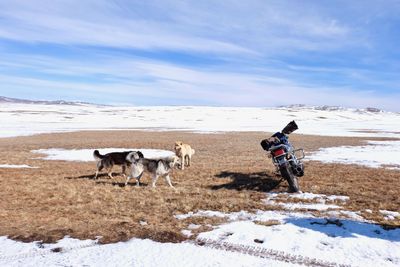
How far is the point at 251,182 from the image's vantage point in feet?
49.4

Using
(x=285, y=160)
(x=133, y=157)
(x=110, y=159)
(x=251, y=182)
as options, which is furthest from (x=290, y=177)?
(x=110, y=159)

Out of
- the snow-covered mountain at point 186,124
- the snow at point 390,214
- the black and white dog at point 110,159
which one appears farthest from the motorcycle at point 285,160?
the snow-covered mountain at point 186,124

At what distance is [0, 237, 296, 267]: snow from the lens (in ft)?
24.6

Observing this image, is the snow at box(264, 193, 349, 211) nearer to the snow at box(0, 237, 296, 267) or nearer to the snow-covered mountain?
the snow at box(0, 237, 296, 267)

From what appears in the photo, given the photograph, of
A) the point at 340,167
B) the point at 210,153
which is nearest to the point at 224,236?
the point at 340,167

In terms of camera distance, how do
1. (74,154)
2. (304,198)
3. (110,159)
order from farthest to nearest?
(74,154)
(110,159)
(304,198)

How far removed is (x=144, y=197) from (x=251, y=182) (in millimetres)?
4464

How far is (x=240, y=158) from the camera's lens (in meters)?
24.1

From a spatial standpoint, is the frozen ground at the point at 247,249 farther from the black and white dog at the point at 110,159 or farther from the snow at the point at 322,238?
the black and white dog at the point at 110,159

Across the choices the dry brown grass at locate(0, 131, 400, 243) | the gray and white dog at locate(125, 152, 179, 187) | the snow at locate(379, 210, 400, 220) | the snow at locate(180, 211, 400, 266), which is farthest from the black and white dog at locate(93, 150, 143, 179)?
the snow at locate(379, 210, 400, 220)

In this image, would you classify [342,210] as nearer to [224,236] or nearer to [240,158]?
[224,236]

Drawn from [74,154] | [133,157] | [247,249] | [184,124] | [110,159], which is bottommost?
[184,124]

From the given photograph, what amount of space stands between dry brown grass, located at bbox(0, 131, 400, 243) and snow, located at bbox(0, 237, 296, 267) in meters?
0.44

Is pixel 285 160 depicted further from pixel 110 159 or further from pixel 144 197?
pixel 110 159
